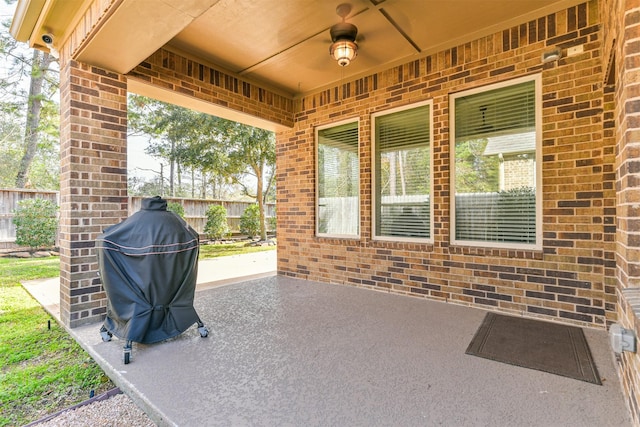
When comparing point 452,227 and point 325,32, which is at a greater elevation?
point 325,32

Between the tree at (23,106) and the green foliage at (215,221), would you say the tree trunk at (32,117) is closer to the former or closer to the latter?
the tree at (23,106)

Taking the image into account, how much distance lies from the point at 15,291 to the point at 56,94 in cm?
1012

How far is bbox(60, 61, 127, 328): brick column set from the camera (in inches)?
119

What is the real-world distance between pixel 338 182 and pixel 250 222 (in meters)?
8.07

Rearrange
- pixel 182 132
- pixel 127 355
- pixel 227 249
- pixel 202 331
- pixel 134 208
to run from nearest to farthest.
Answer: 1. pixel 127 355
2. pixel 202 331
3. pixel 134 208
4. pixel 227 249
5. pixel 182 132

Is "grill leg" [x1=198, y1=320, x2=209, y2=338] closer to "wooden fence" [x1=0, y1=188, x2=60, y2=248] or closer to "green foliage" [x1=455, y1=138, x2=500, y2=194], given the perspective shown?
"green foliage" [x1=455, y1=138, x2=500, y2=194]

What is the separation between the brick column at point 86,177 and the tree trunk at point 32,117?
36.2 ft

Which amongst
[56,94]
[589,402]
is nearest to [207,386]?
[589,402]

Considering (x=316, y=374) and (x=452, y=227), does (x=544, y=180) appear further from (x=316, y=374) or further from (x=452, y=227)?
(x=316, y=374)

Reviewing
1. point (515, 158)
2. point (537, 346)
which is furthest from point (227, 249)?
point (537, 346)

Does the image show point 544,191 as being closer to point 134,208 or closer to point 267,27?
point 267,27

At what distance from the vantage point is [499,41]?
11.3ft

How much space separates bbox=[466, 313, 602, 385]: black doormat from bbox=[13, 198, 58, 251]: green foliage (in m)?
10.0

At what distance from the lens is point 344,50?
133 inches
